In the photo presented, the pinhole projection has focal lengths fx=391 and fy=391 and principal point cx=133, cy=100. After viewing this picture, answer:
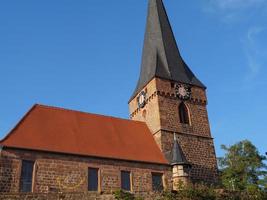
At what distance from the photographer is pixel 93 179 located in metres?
22.8

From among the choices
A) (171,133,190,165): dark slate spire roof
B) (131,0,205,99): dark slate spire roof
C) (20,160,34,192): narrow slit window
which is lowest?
(20,160,34,192): narrow slit window

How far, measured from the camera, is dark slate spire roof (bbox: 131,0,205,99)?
3117cm

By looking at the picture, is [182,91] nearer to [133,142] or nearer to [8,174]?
[133,142]

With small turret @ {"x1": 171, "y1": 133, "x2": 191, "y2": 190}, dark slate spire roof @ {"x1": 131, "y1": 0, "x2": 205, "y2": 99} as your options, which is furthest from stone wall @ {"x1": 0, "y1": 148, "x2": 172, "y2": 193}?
dark slate spire roof @ {"x1": 131, "y1": 0, "x2": 205, "y2": 99}

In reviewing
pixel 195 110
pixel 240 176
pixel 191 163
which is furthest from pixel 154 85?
pixel 240 176

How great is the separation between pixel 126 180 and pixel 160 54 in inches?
504

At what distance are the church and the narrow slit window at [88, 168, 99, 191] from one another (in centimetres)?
6

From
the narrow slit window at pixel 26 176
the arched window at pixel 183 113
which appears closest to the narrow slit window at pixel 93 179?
the narrow slit window at pixel 26 176

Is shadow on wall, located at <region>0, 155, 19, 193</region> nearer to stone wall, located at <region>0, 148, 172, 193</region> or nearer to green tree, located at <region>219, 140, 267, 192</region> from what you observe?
stone wall, located at <region>0, 148, 172, 193</region>

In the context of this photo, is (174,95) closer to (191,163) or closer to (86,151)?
(191,163)

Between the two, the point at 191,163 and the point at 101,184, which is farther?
the point at 191,163

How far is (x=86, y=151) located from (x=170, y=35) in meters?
15.8

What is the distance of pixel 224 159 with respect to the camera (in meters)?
42.5

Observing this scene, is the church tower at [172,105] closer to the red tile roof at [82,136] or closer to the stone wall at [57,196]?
the red tile roof at [82,136]
